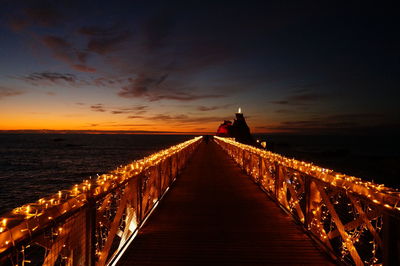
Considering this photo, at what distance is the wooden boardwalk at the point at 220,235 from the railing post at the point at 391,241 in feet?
4.33

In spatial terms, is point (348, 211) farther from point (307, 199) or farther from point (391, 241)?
point (391, 241)

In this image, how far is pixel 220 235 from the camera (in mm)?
4676

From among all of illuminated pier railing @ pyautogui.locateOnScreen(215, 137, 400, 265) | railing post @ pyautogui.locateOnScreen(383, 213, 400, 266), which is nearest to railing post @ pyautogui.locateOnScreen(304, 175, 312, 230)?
illuminated pier railing @ pyautogui.locateOnScreen(215, 137, 400, 265)

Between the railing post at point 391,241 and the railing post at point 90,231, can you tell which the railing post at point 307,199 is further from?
the railing post at point 90,231

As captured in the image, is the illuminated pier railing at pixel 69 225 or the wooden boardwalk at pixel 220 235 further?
the wooden boardwalk at pixel 220 235

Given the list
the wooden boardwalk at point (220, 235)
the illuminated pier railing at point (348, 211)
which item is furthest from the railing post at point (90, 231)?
the illuminated pier railing at point (348, 211)

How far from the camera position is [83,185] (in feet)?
10.7

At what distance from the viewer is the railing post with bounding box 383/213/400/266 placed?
2459mm

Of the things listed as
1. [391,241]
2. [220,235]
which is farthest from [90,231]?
[391,241]

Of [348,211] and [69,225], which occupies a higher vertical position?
[69,225]

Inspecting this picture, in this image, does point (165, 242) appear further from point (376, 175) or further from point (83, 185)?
point (376, 175)

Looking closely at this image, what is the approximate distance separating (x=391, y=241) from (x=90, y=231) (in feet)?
8.88

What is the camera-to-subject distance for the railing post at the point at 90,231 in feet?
9.41

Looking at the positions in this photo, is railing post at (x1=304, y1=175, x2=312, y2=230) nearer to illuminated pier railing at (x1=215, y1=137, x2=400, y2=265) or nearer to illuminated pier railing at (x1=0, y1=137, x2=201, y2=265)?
illuminated pier railing at (x1=215, y1=137, x2=400, y2=265)
